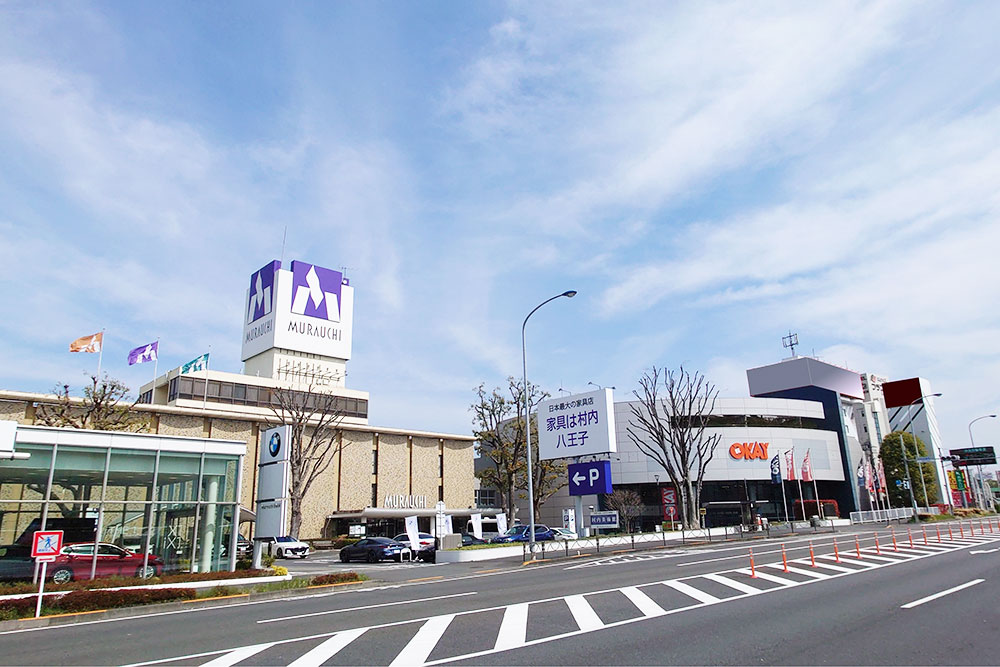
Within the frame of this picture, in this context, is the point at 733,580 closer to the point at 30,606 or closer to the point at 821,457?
the point at 30,606

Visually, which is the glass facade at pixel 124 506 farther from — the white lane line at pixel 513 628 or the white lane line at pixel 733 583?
the white lane line at pixel 733 583

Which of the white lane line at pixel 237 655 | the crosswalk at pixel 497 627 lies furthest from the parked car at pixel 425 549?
the white lane line at pixel 237 655

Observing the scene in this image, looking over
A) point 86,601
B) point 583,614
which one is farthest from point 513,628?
point 86,601

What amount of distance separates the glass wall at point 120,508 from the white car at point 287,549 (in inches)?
651

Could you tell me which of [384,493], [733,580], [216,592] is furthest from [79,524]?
[384,493]

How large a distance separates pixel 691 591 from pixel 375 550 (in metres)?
24.4

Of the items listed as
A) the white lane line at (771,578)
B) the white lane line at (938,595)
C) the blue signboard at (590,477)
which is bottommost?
the white lane line at (938,595)

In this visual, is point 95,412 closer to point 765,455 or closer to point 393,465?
point 393,465

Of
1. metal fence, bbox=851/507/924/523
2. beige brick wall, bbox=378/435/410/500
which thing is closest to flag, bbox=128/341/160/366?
beige brick wall, bbox=378/435/410/500

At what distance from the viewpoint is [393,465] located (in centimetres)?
6141

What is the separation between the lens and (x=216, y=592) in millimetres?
18000

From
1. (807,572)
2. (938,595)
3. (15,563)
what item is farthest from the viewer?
(15,563)

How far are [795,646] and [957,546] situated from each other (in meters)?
25.6

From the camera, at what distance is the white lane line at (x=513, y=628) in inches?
380
